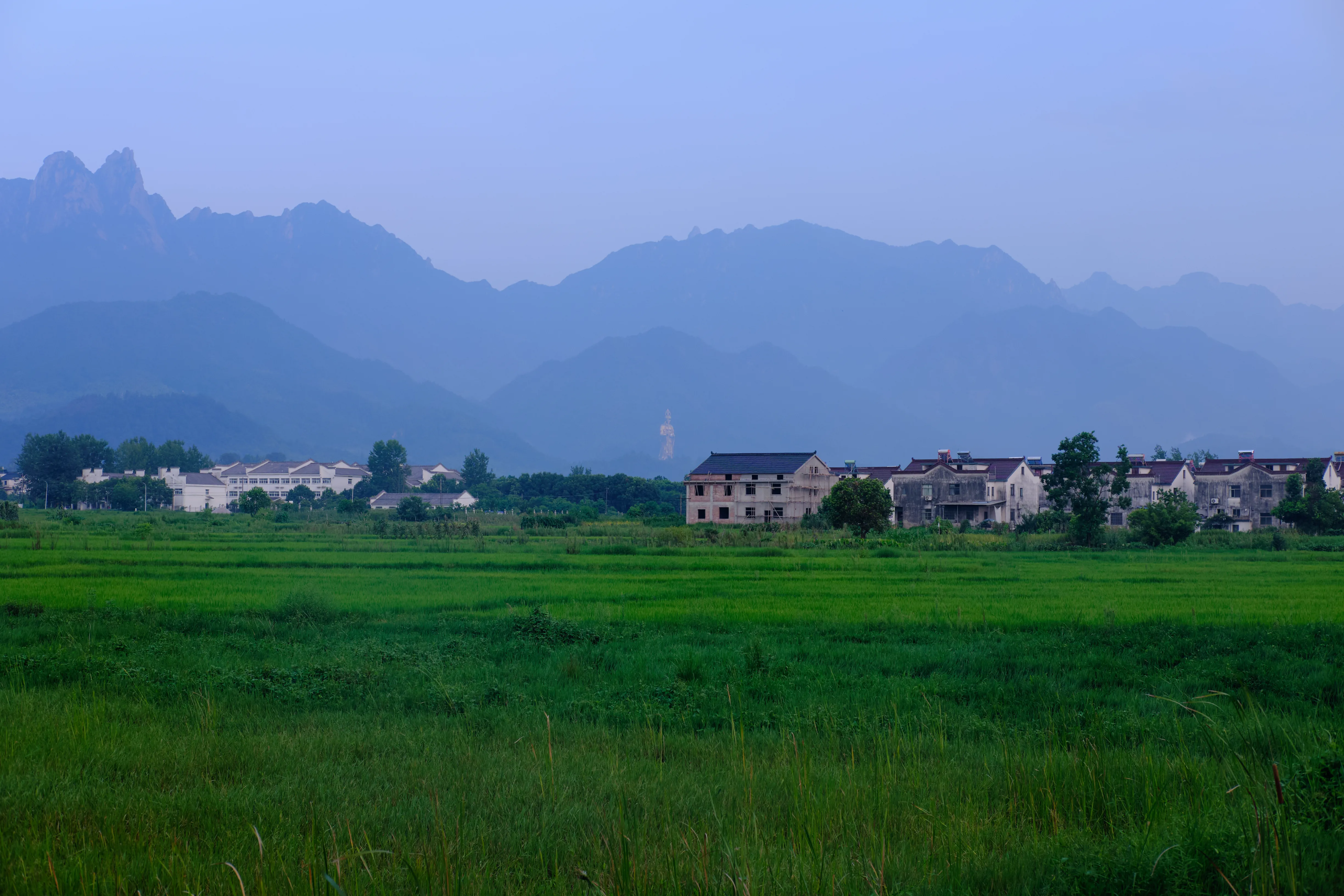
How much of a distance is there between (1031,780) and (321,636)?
11.9 meters

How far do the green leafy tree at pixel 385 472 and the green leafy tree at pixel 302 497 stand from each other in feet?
32.1

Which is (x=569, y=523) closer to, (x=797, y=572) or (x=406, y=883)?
(x=797, y=572)

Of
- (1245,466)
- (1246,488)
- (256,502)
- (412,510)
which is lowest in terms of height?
(412,510)

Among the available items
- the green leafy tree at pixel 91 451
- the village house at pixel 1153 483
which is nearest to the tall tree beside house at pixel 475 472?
the green leafy tree at pixel 91 451

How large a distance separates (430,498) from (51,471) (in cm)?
5010

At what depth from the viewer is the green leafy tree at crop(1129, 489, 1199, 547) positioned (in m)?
44.2

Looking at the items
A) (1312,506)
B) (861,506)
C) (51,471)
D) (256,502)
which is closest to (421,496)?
(256,502)

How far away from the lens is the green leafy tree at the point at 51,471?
10206 centimetres

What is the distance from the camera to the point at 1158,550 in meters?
41.1

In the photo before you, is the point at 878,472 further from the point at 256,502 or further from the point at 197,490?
the point at 197,490

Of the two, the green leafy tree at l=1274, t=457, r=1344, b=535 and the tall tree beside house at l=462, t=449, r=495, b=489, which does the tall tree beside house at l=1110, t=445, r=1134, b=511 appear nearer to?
the green leafy tree at l=1274, t=457, r=1344, b=535

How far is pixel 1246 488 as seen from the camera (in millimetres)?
70562

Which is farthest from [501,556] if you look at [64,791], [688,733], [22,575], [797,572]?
[64,791]

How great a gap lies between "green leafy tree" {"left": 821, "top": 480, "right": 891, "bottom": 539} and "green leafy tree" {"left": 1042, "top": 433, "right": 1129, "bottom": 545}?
382 inches
